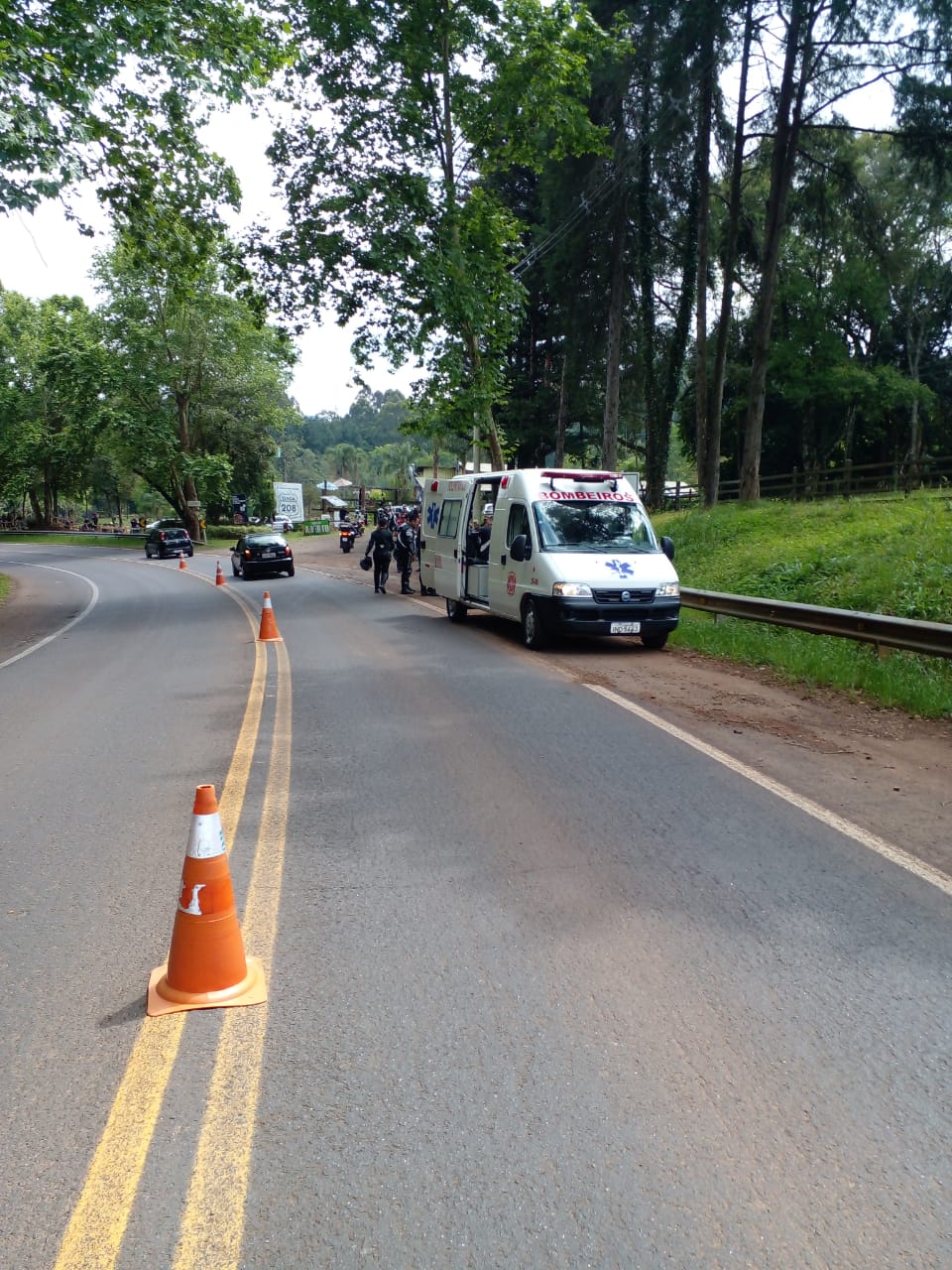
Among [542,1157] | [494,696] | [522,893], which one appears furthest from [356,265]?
[542,1157]

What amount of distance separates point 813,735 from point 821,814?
224cm

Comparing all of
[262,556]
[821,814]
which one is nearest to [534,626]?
[821,814]

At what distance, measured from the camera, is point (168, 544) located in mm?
46812

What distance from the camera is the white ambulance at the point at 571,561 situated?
11906mm

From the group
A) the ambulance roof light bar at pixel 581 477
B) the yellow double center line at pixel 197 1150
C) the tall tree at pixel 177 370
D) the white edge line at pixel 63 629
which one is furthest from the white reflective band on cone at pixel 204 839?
the tall tree at pixel 177 370

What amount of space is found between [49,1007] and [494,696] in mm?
6085

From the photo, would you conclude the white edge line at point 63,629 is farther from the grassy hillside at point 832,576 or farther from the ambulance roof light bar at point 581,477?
the grassy hillside at point 832,576

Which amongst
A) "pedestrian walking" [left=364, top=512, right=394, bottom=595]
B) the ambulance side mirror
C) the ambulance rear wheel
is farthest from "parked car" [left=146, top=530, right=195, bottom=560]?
the ambulance rear wheel

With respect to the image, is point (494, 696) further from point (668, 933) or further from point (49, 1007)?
point (49, 1007)

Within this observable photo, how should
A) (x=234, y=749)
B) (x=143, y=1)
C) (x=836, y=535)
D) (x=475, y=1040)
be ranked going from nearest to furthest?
1. (x=475, y=1040)
2. (x=234, y=749)
3. (x=143, y=1)
4. (x=836, y=535)

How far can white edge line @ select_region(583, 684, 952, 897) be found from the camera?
455cm

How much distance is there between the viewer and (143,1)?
13.7 metres

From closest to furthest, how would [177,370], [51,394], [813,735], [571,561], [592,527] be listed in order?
[813,735]
[571,561]
[592,527]
[177,370]
[51,394]

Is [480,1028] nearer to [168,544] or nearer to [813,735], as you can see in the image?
[813,735]
